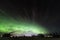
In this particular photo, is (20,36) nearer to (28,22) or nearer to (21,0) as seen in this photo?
(28,22)

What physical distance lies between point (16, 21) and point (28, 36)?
106mm

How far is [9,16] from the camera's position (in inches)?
25.0

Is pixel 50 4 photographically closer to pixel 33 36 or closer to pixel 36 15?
pixel 36 15

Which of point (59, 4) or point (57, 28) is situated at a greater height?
point (59, 4)

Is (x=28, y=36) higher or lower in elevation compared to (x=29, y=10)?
lower

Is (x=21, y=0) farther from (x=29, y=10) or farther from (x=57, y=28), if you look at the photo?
(x=57, y=28)

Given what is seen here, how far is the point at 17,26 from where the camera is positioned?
0.65 meters

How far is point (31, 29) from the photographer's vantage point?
2.14 ft

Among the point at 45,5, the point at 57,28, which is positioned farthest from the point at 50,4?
the point at 57,28

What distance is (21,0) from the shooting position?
2.01 feet

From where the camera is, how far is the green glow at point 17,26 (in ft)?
2.08

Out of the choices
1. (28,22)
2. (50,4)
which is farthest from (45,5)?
(28,22)

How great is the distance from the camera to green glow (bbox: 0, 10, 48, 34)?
2.08 ft

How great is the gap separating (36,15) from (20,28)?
0.38ft
